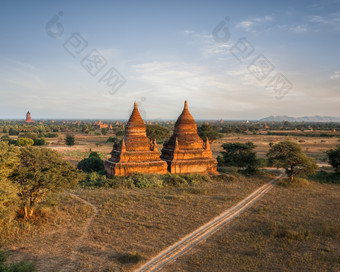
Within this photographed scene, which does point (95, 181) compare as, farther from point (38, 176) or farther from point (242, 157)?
point (242, 157)

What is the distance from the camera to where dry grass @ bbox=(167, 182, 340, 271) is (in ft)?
28.7

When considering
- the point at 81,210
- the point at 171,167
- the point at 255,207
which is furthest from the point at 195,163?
the point at 81,210

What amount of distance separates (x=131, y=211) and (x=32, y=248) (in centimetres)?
516

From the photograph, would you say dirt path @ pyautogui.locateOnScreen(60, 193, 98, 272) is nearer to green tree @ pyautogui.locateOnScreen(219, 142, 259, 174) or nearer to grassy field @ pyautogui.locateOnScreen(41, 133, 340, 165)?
green tree @ pyautogui.locateOnScreen(219, 142, 259, 174)

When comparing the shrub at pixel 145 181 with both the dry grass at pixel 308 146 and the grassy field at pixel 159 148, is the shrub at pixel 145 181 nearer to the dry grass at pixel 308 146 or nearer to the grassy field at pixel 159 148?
the grassy field at pixel 159 148

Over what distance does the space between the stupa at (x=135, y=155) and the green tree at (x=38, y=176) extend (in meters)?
7.13

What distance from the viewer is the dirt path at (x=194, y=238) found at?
8.80m

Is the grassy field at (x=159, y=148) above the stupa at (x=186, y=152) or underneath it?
underneath

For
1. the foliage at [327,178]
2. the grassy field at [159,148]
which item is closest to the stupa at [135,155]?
the grassy field at [159,148]

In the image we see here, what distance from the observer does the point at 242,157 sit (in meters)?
27.0

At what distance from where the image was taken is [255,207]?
1512 cm

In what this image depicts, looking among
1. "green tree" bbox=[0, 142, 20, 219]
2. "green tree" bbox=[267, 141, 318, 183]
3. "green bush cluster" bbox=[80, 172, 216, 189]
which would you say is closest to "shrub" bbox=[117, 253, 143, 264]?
"green tree" bbox=[0, 142, 20, 219]

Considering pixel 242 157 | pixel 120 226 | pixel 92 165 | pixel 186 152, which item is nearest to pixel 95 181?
pixel 92 165

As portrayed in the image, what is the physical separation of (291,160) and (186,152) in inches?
349
